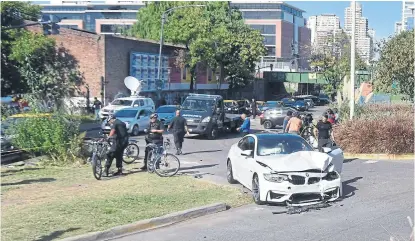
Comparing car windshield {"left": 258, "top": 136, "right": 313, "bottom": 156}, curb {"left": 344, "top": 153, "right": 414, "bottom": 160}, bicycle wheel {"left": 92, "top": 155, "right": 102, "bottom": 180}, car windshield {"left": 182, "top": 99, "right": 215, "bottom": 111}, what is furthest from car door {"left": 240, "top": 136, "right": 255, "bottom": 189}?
car windshield {"left": 182, "top": 99, "right": 215, "bottom": 111}

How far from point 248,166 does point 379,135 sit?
346 inches

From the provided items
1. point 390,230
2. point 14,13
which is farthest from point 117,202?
point 14,13

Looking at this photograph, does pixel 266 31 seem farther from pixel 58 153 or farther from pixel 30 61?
pixel 58 153

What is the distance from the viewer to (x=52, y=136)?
Answer: 18.2 meters

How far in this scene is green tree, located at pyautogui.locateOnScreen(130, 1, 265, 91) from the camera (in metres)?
56.5

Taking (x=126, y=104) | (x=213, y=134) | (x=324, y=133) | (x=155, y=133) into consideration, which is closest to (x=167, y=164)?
(x=155, y=133)

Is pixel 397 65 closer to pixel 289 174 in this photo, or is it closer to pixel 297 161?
pixel 297 161

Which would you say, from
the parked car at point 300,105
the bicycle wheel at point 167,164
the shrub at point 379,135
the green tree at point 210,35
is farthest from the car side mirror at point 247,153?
the green tree at point 210,35

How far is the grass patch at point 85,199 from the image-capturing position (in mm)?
9719

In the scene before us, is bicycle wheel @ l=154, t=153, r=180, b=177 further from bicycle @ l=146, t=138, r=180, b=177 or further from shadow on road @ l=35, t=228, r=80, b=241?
shadow on road @ l=35, t=228, r=80, b=241

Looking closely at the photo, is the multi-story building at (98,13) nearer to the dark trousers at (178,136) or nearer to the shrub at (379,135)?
the dark trousers at (178,136)

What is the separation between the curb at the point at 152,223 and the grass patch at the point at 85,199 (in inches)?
11.2

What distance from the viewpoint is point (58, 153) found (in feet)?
59.9

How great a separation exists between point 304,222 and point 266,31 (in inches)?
4264
